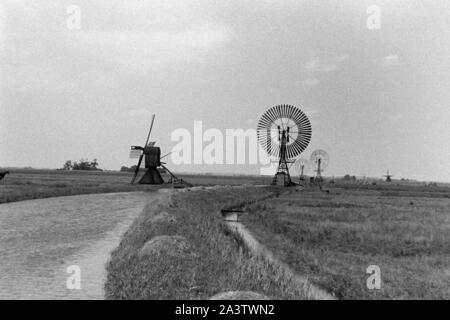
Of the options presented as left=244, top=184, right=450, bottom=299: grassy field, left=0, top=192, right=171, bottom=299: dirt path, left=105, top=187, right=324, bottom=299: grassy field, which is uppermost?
left=105, top=187, right=324, bottom=299: grassy field

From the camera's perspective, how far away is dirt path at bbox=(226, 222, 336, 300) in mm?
12680

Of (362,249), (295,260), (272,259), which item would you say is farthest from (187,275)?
(362,249)

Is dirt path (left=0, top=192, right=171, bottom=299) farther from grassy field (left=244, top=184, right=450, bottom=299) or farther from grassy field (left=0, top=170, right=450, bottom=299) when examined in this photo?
grassy field (left=244, top=184, right=450, bottom=299)

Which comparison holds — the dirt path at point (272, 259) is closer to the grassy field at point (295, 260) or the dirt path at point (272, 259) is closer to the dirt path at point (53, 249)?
the grassy field at point (295, 260)

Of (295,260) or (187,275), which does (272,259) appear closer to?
(295,260)

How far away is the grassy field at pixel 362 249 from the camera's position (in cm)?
1382

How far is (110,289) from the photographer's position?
398 inches

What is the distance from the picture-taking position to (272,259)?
17.2 m

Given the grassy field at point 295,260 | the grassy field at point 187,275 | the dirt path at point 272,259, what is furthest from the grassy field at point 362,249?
the grassy field at point 187,275

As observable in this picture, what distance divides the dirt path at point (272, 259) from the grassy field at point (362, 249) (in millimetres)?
420

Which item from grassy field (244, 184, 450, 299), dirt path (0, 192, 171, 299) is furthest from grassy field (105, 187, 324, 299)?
grassy field (244, 184, 450, 299)

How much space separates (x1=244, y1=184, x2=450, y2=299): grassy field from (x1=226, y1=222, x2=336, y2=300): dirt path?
420 millimetres
